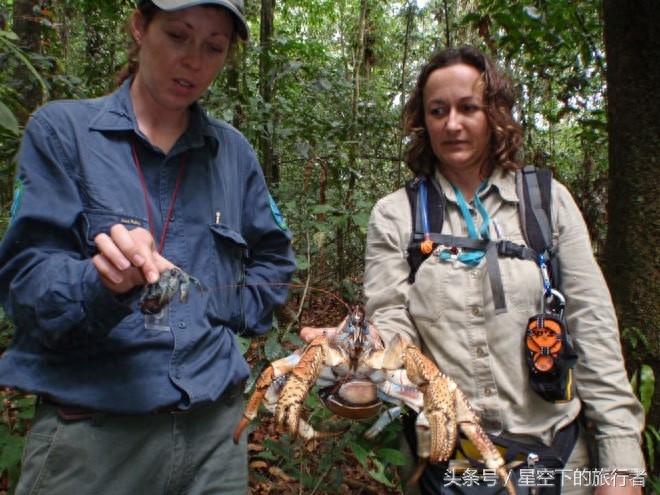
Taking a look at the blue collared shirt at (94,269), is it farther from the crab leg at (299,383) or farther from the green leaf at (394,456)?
the green leaf at (394,456)

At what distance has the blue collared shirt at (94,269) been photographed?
1373 millimetres

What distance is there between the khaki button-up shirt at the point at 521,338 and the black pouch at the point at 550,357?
0.07 metres

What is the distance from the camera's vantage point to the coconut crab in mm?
1702

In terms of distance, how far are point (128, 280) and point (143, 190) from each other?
1.71 feet

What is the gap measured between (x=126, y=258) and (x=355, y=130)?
15.7ft

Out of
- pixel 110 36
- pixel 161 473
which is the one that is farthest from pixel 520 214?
pixel 110 36

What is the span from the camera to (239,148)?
2.10 metres

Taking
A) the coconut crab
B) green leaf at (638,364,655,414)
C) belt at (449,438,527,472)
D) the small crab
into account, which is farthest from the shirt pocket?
green leaf at (638,364,655,414)

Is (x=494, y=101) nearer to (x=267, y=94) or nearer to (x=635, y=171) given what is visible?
(x=635, y=171)

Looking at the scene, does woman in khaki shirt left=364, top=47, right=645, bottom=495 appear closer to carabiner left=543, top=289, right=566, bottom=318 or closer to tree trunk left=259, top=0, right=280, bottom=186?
carabiner left=543, top=289, right=566, bottom=318

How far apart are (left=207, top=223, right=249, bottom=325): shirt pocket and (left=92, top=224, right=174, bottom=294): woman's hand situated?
0.59m

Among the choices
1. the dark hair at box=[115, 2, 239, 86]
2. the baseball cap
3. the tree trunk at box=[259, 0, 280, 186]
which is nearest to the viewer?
the baseball cap

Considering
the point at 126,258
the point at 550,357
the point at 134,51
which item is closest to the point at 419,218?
the point at 550,357

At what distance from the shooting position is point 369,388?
1.76m
